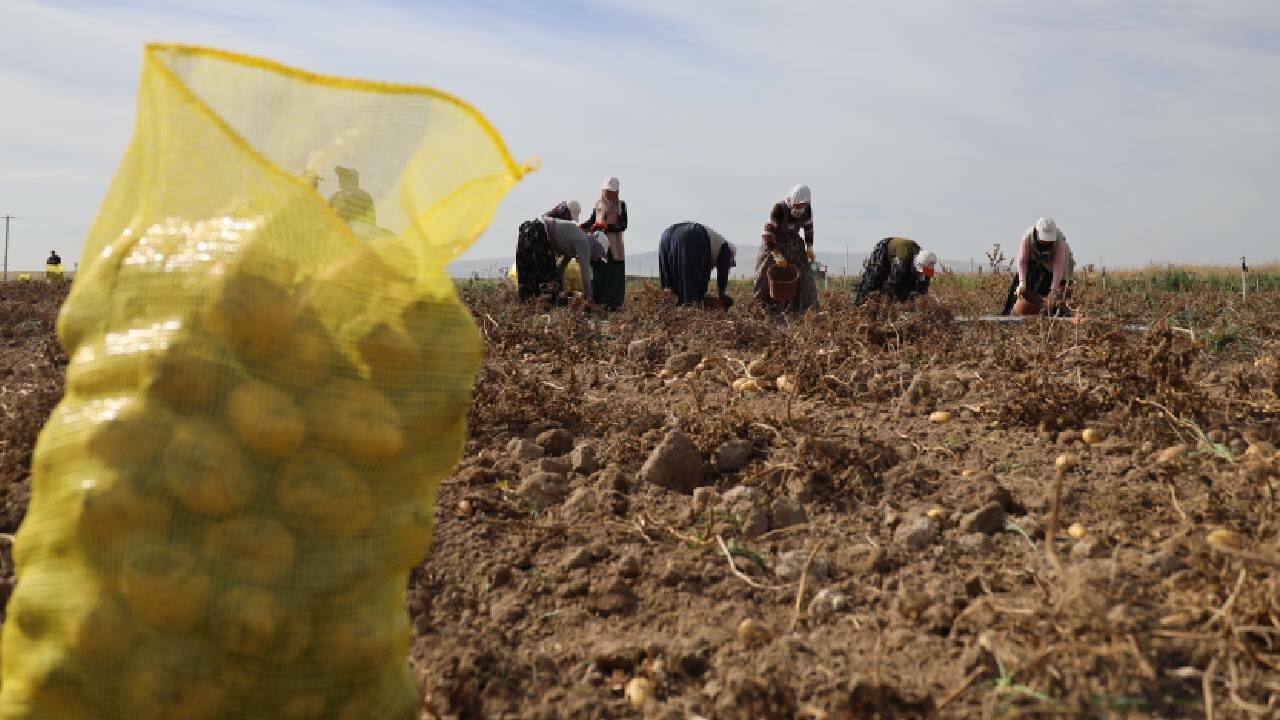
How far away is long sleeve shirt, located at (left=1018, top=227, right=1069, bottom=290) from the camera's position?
805cm

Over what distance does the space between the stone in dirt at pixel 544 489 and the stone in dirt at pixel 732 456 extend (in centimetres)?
52

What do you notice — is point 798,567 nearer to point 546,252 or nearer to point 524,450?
point 524,450

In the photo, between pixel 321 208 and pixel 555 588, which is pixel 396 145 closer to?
pixel 321 208

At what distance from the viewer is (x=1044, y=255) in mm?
8102

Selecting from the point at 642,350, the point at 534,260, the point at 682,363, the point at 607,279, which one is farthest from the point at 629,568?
the point at 607,279

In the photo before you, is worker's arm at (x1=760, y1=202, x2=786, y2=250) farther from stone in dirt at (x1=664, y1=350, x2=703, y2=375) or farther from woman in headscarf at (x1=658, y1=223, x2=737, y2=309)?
stone in dirt at (x1=664, y1=350, x2=703, y2=375)

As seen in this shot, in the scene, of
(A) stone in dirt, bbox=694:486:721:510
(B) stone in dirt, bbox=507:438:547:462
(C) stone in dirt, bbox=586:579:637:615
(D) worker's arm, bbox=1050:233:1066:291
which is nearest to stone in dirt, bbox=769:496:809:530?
(A) stone in dirt, bbox=694:486:721:510

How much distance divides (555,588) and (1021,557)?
121cm

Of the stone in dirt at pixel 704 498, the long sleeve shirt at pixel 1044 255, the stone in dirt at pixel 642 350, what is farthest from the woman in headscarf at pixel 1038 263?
the stone in dirt at pixel 704 498

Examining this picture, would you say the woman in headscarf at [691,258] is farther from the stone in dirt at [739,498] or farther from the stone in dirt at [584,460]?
the stone in dirt at [739,498]

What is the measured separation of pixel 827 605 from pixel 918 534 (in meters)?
0.42

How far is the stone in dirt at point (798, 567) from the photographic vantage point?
2.81 meters

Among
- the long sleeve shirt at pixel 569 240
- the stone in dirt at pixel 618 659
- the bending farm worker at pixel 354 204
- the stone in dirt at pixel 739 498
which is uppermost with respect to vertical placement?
the long sleeve shirt at pixel 569 240

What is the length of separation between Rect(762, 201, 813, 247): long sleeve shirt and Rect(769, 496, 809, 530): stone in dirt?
21.4ft
